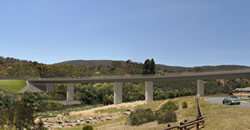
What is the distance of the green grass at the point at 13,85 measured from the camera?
10894cm

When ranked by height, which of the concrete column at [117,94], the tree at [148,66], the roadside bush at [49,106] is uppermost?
the tree at [148,66]

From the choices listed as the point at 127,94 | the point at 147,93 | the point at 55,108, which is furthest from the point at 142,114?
the point at 127,94

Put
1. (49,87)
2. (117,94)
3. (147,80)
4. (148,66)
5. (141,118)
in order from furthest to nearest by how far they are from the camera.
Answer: (148,66)
(49,87)
(117,94)
(147,80)
(141,118)

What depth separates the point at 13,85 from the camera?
4535 inches

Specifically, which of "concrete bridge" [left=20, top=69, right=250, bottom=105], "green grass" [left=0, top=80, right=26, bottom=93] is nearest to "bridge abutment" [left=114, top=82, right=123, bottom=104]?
"concrete bridge" [left=20, top=69, right=250, bottom=105]

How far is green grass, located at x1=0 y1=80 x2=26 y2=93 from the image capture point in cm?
10894

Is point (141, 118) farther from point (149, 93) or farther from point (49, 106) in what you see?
point (49, 106)

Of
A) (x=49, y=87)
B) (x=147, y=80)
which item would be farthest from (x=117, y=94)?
(x=49, y=87)

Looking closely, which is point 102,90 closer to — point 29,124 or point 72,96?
point 72,96

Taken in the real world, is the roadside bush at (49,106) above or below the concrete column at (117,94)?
below

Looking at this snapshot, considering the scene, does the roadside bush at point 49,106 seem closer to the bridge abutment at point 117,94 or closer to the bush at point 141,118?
the bridge abutment at point 117,94

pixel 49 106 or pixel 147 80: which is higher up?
pixel 147 80

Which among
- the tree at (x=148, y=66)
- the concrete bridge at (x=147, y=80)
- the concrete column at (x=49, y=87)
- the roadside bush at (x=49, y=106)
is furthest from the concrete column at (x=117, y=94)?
the concrete column at (x=49, y=87)

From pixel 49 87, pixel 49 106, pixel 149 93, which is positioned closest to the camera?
pixel 149 93
